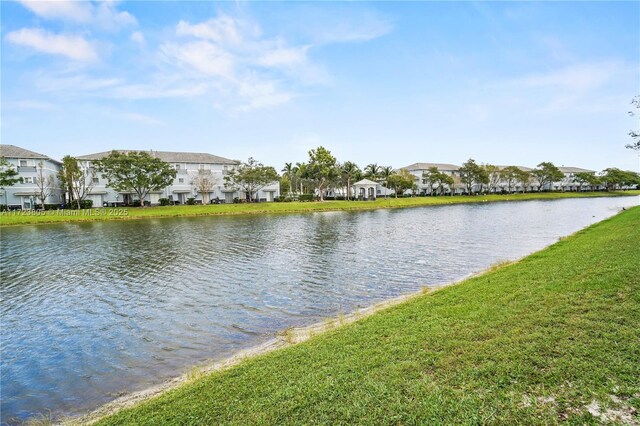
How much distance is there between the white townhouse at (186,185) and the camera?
65188 millimetres

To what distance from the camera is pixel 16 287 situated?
51.3ft

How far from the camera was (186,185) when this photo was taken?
7075cm

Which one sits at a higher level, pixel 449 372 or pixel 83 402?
pixel 449 372

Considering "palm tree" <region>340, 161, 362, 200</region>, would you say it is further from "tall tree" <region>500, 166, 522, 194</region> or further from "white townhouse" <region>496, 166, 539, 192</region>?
"white townhouse" <region>496, 166, 539, 192</region>

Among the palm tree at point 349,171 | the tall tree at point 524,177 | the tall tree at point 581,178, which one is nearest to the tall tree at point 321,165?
the palm tree at point 349,171

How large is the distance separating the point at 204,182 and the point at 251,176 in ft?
29.9

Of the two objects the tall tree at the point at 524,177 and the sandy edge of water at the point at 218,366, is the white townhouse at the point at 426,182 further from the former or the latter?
the sandy edge of water at the point at 218,366

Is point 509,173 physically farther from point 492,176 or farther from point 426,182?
point 426,182

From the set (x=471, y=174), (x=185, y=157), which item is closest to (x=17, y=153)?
(x=185, y=157)

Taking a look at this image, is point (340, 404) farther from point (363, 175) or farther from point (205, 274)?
point (363, 175)

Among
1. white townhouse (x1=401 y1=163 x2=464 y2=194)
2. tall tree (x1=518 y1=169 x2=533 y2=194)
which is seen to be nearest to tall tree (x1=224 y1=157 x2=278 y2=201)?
white townhouse (x1=401 y1=163 x2=464 y2=194)

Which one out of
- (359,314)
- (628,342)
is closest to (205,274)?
(359,314)

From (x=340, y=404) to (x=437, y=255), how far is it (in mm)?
16610

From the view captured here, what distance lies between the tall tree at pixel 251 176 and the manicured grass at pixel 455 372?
62.3 metres
